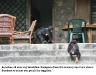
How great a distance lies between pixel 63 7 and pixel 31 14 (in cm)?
111

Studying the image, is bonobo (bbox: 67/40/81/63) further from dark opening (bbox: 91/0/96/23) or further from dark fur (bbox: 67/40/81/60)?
dark opening (bbox: 91/0/96/23)

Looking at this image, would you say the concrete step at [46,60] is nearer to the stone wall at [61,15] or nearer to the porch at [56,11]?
the porch at [56,11]

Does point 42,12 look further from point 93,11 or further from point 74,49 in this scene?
point 74,49

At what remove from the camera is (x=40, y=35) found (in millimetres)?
10023

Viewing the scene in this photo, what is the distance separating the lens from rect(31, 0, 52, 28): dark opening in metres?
13.0

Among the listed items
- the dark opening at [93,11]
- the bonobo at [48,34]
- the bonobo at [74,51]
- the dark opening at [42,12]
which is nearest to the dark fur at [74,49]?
the bonobo at [74,51]

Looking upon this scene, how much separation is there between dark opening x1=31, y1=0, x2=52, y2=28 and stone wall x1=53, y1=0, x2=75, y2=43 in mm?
437

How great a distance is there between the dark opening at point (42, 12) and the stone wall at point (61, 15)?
44cm

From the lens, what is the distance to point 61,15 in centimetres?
1263

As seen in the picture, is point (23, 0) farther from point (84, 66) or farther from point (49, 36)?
point (84, 66)

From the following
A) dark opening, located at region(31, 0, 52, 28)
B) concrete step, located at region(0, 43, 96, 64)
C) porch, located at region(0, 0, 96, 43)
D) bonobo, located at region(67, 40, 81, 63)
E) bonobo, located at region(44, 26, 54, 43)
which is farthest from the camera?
dark opening, located at region(31, 0, 52, 28)

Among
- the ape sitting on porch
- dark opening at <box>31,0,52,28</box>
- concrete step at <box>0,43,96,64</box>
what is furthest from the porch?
concrete step at <box>0,43,96,64</box>

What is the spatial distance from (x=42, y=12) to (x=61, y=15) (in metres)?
0.86

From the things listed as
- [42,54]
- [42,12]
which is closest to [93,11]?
[42,12]
